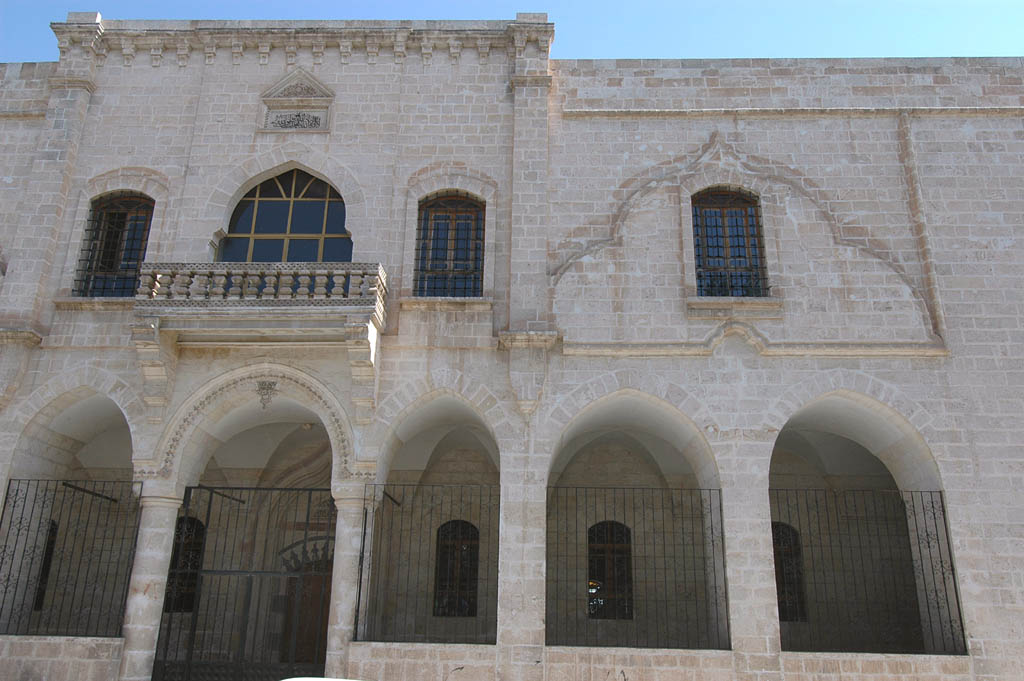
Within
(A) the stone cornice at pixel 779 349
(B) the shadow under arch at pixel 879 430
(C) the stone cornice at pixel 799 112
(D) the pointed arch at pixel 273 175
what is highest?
(C) the stone cornice at pixel 799 112

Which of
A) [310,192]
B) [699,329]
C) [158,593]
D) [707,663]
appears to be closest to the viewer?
[707,663]

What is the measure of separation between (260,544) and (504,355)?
5341 millimetres

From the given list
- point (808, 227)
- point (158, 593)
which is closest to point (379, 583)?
point (158, 593)

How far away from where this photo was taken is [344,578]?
388 inches

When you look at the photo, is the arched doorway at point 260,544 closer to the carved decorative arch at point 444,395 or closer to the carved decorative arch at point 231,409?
the carved decorative arch at point 231,409

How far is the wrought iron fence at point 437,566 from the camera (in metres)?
12.2

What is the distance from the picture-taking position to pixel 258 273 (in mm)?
10492

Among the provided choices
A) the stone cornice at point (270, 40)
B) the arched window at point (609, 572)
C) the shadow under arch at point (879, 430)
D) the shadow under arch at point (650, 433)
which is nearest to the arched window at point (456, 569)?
the shadow under arch at point (650, 433)

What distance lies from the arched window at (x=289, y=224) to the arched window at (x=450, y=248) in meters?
1.18

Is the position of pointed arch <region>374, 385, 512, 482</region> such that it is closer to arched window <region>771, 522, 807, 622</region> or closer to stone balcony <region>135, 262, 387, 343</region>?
stone balcony <region>135, 262, 387, 343</region>

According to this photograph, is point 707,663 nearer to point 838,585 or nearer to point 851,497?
point 838,585

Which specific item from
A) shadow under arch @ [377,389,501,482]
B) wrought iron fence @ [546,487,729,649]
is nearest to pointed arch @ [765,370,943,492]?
wrought iron fence @ [546,487,729,649]

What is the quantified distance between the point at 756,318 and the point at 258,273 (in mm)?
6737

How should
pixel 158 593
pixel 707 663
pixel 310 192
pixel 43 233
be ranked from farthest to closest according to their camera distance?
pixel 310 192 < pixel 43 233 < pixel 158 593 < pixel 707 663
